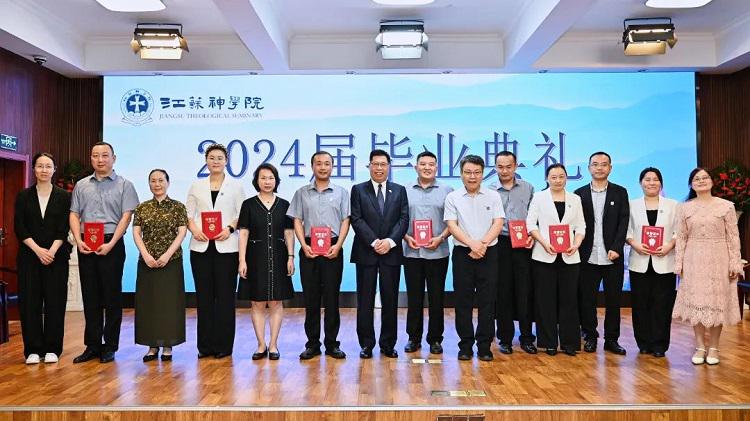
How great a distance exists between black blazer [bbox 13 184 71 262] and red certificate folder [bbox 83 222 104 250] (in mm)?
151

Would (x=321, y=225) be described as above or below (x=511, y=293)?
above

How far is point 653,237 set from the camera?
4.86 meters

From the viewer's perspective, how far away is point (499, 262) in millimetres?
5223

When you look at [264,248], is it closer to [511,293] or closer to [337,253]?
[337,253]

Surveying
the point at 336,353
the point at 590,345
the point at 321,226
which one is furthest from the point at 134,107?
the point at 590,345

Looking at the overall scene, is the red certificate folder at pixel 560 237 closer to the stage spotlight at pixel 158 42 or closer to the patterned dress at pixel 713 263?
the patterned dress at pixel 713 263

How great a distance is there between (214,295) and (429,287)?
1540 millimetres

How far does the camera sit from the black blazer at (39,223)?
15.4ft

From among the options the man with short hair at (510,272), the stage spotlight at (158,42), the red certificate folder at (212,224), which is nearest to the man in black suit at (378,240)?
the man with short hair at (510,272)

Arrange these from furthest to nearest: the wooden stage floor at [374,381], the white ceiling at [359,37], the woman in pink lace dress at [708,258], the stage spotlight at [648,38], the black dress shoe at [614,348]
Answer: the stage spotlight at [648,38] < the white ceiling at [359,37] < the black dress shoe at [614,348] < the woman in pink lace dress at [708,258] < the wooden stage floor at [374,381]

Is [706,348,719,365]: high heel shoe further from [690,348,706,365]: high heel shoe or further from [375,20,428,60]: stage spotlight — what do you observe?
[375,20,428,60]: stage spotlight

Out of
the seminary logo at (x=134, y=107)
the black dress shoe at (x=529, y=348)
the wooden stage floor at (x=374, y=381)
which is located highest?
the seminary logo at (x=134, y=107)

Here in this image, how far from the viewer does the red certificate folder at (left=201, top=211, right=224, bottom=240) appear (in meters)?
4.82

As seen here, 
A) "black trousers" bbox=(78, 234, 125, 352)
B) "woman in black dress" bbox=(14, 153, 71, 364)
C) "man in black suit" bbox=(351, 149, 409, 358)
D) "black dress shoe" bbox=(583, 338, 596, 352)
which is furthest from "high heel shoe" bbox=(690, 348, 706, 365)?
"woman in black dress" bbox=(14, 153, 71, 364)
